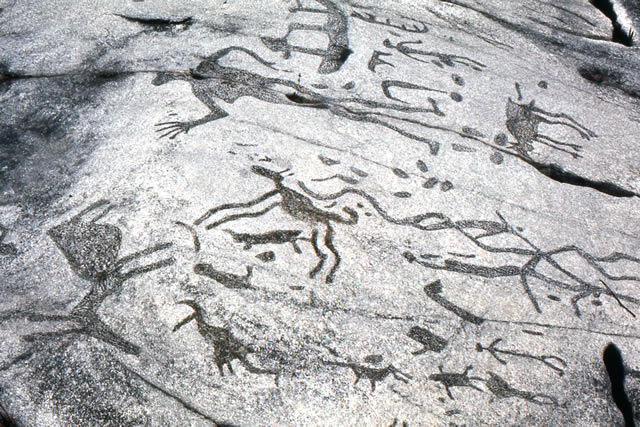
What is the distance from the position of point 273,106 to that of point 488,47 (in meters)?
1.15

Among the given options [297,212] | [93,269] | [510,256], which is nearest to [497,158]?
[510,256]

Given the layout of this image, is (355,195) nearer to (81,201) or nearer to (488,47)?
(81,201)

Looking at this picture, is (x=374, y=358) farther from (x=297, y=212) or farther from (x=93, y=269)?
(x=93, y=269)

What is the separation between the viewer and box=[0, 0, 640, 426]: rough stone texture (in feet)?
4.20

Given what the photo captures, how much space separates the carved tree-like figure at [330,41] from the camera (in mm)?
2253

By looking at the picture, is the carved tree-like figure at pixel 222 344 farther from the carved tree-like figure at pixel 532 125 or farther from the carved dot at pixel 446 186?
the carved tree-like figure at pixel 532 125

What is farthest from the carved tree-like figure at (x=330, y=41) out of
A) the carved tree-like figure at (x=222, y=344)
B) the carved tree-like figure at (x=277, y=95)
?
the carved tree-like figure at (x=222, y=344)

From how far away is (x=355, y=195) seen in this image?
173cm

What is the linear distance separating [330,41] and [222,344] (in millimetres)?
1470

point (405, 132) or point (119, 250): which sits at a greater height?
point (405, 132)

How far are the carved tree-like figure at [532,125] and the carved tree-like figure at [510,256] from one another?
1.49ft

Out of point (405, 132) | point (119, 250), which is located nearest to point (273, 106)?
point (405, 132)

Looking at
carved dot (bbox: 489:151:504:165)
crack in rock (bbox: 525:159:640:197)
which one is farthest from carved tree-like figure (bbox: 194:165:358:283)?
crack in rock (bbox: 525:159:640:197)

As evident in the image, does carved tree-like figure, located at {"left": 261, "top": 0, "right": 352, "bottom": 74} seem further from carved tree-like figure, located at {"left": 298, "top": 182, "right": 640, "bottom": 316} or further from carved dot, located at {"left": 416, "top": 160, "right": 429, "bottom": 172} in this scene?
carved tree-like figure, located at {"left": 298, "top": 182, "right": 640, "bottom": 316}
